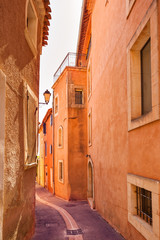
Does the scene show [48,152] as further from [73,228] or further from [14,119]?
[14,119]

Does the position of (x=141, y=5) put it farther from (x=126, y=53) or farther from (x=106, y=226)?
(x=106, y=226)

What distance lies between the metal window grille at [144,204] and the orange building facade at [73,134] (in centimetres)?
1153

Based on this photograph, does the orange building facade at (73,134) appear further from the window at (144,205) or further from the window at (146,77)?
the window at (146,77)

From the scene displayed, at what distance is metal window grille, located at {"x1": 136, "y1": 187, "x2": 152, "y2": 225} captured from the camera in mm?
6020

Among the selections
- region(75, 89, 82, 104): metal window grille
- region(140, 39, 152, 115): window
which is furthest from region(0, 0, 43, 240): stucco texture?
region(75, 89, 82, 104): metal window grille

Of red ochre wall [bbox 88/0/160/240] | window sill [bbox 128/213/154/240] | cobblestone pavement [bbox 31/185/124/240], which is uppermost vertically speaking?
red ochre wall [bbox 88/0/160/240]

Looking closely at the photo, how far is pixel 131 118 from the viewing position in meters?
6.83

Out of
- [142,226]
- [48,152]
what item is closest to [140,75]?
[142,226]

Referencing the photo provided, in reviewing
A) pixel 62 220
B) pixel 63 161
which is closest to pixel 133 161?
pixel 62 220

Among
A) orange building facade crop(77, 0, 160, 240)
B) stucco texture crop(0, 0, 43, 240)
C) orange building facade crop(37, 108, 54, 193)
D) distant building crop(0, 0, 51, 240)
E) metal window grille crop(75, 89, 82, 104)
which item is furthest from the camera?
orange building facade crop(37, 108, 54, 193)

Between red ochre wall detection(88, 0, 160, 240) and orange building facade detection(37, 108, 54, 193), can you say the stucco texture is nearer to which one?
red ochre wall detection(88, 0, 160, 240)

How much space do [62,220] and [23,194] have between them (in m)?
4.71

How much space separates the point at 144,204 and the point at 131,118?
7.56ft

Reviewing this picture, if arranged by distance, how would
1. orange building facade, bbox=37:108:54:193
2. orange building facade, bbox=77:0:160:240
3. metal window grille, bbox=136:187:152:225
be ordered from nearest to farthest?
orange building facade, bbox=77:0:160:240 → metal window grille, bbox=136:187:152:225 → orange building facade, bbox=37:108:54:193
